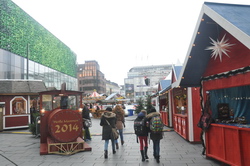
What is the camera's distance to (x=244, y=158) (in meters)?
5.52

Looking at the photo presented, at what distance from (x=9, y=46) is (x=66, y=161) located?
2991 centimetres

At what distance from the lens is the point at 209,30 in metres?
6.52

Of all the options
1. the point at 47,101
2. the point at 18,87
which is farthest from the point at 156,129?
the point at 18,87

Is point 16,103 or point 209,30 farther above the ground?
point 209,30

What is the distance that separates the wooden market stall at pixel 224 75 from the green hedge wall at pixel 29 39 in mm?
30247

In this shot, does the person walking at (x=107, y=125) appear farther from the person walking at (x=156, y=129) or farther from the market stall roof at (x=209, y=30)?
the market stall roof at (x=209, y=30)

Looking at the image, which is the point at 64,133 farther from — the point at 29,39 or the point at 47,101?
the point at 29,39

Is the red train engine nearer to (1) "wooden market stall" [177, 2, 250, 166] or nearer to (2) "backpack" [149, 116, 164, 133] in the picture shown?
(2) "backpack" [149, 116, 164, 133]

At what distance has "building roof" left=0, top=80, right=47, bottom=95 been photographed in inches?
687

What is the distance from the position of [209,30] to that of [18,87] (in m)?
16.0

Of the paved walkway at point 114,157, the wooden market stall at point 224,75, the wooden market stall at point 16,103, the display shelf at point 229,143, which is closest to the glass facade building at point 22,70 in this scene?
the wooden market stall at point 16,103

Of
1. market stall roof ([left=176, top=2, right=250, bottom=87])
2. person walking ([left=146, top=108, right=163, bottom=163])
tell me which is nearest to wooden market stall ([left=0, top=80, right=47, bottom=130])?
person walking ([left=146, top=108, right=163, bottom=163])

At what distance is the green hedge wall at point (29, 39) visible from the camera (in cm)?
3188

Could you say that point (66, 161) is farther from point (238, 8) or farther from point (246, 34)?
point (238, 8)
